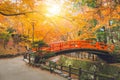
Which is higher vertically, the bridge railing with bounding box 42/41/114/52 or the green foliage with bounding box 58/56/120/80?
the bridge railing with bounding box 42/41/114/52

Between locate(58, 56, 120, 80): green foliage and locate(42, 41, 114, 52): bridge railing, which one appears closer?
locate(58, 56, 120, 80): green foliage

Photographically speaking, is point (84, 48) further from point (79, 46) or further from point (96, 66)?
point (96, 66)

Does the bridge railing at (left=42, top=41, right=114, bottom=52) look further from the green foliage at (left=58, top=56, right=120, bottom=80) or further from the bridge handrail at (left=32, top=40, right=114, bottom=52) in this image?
the green foliage at (left=58, top=56, right=120, bottom=80)

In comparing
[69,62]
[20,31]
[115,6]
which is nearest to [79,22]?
[115,6]

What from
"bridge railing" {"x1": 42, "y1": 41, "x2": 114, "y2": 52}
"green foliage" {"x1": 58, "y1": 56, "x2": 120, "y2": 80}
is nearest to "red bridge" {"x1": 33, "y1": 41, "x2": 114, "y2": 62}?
"bridge railing" {"x1": 42, "y1": 41, "x2": 114, "y2": 52}

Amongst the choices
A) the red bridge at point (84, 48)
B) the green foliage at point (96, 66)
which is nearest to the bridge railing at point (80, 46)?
the red bridge at point (84, 48)

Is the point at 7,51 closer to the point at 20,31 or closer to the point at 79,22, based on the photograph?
the point at 20,31

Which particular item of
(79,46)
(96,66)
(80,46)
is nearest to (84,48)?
(80,46)

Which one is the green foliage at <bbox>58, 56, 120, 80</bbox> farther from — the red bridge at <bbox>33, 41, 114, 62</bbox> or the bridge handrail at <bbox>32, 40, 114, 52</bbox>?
the bridge handrail at <bbox>32, 40, 114, 52</bbox>

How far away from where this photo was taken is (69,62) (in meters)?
36.2

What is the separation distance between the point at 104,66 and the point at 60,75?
48.4 feet

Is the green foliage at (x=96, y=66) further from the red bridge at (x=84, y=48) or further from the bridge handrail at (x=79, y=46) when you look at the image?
the bridge handrail at (x=79, y=46)

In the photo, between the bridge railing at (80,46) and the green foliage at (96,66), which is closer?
the green foliage at (96,66)

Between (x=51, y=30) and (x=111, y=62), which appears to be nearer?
(x=111, y=62)
